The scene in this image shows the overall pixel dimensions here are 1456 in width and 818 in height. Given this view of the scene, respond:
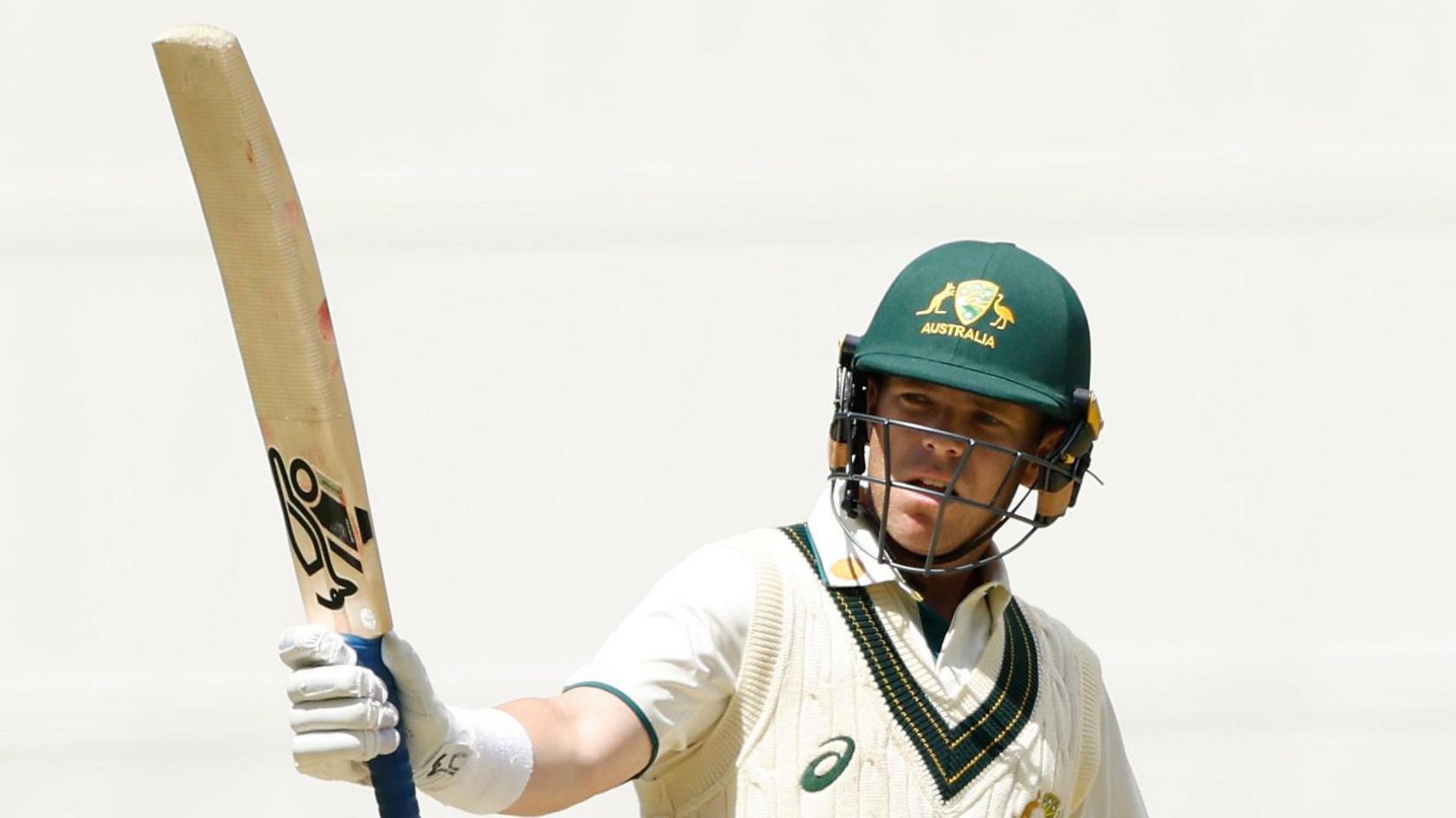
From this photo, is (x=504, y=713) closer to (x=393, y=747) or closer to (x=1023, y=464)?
(x=393, y=747)

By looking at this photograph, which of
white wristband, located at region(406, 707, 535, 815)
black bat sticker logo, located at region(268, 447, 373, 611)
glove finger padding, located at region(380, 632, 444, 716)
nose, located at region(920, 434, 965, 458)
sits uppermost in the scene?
black bat sticker logo, located at region(268, 447, 373, 611)

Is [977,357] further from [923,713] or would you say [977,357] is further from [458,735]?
[458,735]

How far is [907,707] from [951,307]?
15.7 inches

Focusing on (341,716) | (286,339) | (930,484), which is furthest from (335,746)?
(930,484)

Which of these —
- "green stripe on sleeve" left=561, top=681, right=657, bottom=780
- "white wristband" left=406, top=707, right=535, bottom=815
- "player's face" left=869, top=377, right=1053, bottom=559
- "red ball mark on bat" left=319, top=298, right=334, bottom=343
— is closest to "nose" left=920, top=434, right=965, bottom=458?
"player's face" left=869, top=377, right=1053, bottom=559

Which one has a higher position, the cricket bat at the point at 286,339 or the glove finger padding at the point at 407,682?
the cricket bat at the point at 286,339

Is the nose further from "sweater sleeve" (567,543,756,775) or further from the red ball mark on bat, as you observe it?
the red ball mark on bat

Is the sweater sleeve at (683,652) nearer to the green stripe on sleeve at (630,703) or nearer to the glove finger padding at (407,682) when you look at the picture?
the green stripe on sleeve at (630,703)

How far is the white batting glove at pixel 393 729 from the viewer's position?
198 cm

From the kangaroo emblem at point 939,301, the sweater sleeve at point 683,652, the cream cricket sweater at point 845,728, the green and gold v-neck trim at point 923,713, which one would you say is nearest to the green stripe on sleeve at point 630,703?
the sweater sleeve at point 683,652

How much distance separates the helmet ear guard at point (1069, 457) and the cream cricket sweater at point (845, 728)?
162mm

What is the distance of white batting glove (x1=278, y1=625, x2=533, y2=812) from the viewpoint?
1981 millimetres

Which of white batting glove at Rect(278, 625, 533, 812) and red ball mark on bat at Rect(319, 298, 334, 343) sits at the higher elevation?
red ball mark on bat at Rect(319, 298, 334, 343)

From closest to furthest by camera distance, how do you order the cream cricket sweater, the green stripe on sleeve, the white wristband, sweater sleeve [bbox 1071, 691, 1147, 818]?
the white wristband < the green stripe on sleeve < the cream cricket sweater < sweater sleeve [bbox 1071, 691, 1147, 818]
